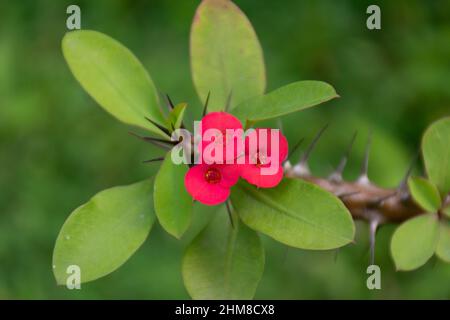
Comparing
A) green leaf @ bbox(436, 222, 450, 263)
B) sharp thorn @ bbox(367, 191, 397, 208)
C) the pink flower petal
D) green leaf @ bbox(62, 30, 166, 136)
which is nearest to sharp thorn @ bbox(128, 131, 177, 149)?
green leaf @ bbox(62, 30, 166, 136)

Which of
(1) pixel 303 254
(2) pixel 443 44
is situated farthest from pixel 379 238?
(2) pixel 443 44

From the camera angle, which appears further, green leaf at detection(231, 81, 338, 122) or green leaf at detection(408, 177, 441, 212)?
green leaf at detection(408, 177, 441, 212)

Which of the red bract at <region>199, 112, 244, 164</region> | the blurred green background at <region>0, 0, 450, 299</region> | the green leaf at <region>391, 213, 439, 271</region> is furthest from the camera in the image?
the blurred green background at <region>0, 0, 450, 299</region>

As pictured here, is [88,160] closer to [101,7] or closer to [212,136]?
[101,7]

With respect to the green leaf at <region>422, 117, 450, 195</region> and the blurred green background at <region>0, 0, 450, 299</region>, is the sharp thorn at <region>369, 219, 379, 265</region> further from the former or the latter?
the blurred green background at <region>0, 0, 450, 299</region>

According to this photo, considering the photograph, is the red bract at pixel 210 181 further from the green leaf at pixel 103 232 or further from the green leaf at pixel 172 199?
the green leaf at pixel 103 232

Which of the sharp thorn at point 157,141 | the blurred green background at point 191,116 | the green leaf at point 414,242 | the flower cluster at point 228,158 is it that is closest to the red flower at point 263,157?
the flower cluster at point 228,158
